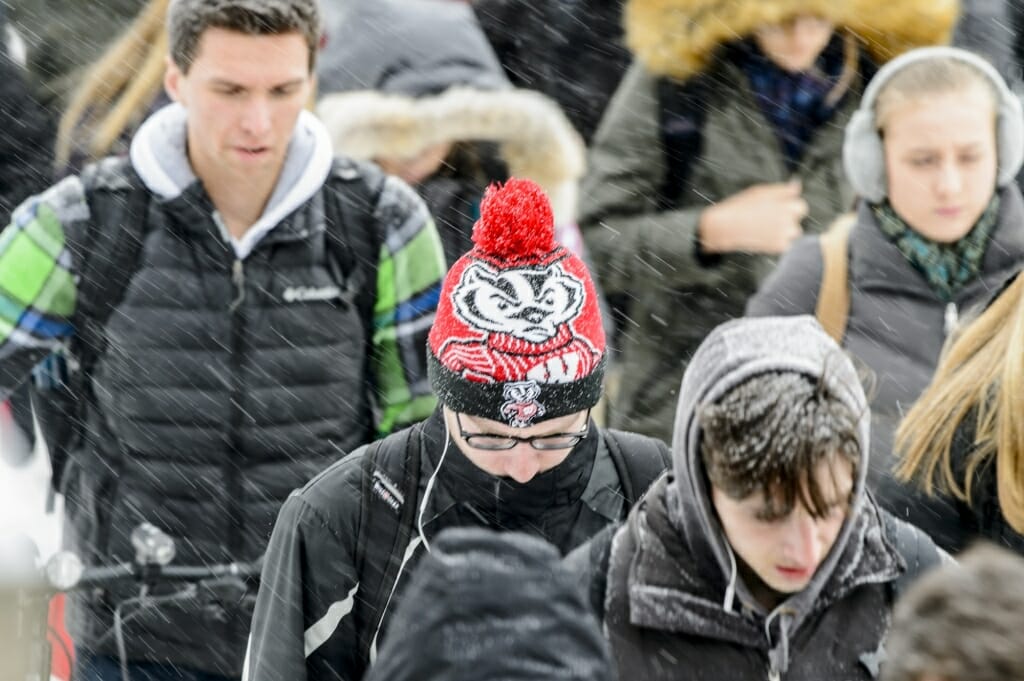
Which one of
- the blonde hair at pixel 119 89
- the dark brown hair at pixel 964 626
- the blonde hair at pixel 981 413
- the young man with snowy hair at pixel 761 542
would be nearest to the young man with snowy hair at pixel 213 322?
the blonde hair at pixel 119 89

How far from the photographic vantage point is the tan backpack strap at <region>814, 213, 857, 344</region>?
5316 millimetres

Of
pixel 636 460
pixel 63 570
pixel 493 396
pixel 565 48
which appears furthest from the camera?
pixel 565 48

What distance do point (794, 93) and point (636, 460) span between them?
211cm

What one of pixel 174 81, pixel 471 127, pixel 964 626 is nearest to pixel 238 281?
pixel 174 81

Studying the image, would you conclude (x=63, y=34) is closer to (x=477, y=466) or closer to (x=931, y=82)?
(x=931, y=82)

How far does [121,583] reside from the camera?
4.80 meters

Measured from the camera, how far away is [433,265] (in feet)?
17.0

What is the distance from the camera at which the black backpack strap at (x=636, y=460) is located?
164 inches

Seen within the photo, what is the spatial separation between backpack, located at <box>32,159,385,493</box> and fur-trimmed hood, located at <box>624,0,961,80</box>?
1.13 m

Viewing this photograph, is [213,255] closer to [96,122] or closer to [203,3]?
[203,3]

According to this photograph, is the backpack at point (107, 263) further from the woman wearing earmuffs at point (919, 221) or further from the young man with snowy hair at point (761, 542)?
the young man with snowy hair at point (761, 542)

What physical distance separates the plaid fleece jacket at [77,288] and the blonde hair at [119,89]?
0.87m

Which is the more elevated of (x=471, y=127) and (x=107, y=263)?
(x=107, y=263)

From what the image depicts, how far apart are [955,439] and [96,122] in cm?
304
